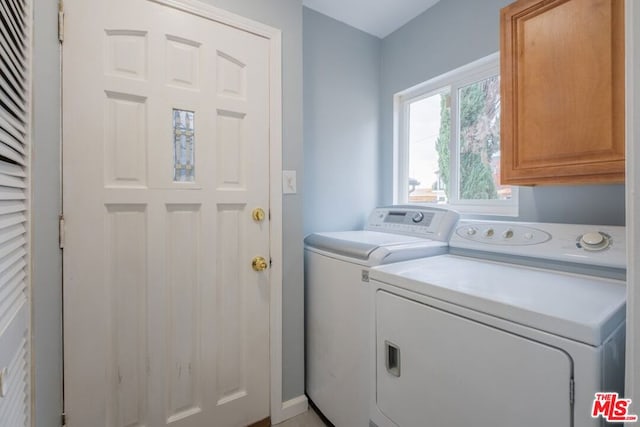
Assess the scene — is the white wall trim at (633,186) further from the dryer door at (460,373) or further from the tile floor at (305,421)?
the tile floor at (305,421)

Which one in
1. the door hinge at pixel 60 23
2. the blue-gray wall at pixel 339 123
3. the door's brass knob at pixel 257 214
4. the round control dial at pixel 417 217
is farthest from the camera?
the blue-gray wall at pixel 339 123

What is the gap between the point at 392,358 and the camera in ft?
3.72

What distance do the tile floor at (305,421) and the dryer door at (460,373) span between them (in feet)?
2.06

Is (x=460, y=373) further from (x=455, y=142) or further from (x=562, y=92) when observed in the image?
(x=455, y=142)

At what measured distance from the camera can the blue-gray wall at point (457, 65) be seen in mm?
1272

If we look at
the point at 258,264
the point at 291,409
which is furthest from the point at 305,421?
the point at 258,264

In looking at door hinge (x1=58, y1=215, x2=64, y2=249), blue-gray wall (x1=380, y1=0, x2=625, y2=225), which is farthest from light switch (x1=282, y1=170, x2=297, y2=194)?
door hinge (x1=58, y1=215, x2=64, y2=249)

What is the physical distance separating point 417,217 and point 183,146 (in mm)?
1361

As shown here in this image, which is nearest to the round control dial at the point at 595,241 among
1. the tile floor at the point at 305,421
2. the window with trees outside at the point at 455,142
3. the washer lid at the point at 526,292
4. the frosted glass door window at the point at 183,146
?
the washer lid at the point at 526,292

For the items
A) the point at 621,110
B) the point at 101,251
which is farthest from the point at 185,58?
the point at 621,110

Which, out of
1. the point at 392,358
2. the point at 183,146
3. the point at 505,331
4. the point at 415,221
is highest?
the point at 183,146

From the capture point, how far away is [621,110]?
957 millimetres

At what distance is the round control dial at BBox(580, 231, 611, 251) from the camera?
1068 mm

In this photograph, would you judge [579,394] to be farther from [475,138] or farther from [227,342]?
[475,138]
